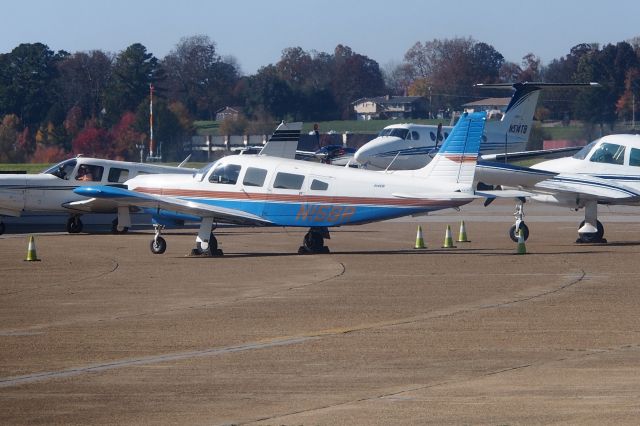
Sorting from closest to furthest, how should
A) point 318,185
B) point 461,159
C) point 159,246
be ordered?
point 461,159, point 318,185, point 159,246

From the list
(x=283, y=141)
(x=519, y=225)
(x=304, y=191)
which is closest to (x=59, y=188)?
(x=283, y=141)

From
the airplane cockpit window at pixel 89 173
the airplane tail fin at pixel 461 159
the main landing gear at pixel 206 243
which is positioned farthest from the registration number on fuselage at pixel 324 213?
the airplane cockpit window at pixel 89 173

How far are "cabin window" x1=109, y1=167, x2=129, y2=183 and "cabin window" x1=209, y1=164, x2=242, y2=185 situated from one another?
8.65 metres

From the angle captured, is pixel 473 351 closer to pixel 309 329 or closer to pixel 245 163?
pixel 309 329

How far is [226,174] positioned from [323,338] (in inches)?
430

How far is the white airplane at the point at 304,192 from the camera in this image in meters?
21.5

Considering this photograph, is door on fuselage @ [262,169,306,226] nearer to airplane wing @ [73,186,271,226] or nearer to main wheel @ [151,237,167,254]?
airplane wing @ [73,186,271,226]

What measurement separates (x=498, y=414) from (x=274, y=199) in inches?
550

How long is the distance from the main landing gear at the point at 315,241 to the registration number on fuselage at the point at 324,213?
1.85 feet

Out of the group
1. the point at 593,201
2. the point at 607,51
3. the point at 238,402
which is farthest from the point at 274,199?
the point at 607,51

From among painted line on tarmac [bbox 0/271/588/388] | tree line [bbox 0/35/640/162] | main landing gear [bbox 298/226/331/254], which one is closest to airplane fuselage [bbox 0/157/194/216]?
main landing gear [bbox 298/226/331/254]

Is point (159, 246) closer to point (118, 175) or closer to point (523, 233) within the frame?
point (523, 233)

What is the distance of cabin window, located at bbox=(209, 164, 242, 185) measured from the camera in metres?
23.0

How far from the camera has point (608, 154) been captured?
24.2 metres
